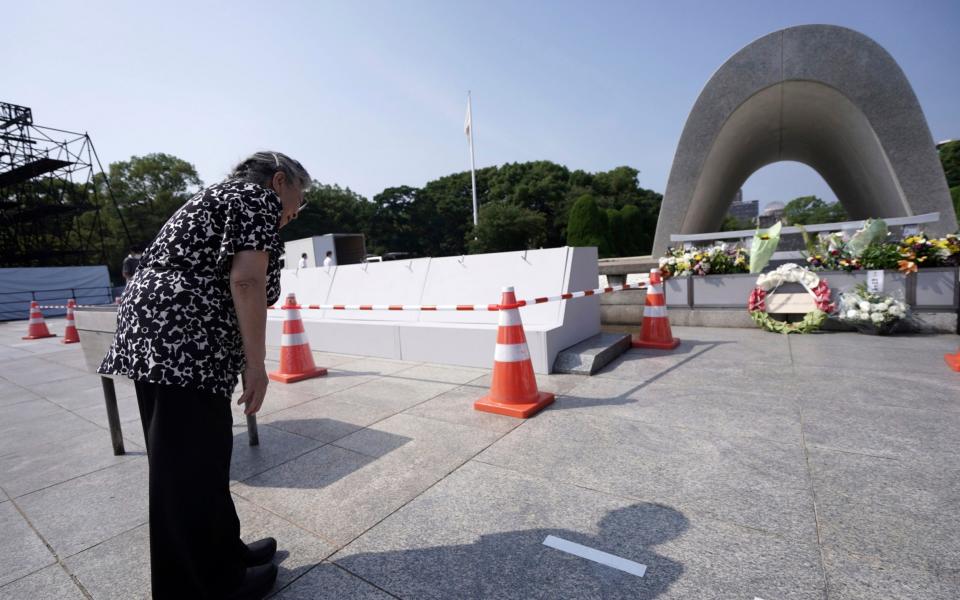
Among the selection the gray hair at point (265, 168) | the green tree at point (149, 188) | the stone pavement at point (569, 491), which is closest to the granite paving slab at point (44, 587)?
the stone pavement at point (569, 491)

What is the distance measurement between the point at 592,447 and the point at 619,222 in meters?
37.9

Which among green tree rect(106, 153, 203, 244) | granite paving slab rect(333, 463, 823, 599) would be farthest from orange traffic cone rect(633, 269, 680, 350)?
green tree rect(106, 153, 203, 244)

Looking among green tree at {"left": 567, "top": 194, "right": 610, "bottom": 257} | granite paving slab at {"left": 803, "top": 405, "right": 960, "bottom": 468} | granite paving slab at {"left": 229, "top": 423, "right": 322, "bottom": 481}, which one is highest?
green tree at {"left": 567, "top": 194, "right": 610, "bottom": 257}

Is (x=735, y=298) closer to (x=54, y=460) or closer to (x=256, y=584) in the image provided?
(x=256, y=584)

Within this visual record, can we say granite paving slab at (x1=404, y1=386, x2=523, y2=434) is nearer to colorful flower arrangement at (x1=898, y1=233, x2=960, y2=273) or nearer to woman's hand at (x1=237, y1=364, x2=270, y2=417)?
woman's hand at (x1=237, y1=364, x2=270, y2=417)

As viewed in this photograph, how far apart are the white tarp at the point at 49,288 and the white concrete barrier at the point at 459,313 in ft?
65.4

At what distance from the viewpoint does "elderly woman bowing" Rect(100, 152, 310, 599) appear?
1.62 m

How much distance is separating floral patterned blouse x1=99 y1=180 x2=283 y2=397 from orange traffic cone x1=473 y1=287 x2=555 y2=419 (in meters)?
2.44

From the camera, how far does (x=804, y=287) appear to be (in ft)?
22.1

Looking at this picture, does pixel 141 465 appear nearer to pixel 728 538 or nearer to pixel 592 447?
pixel 592 447

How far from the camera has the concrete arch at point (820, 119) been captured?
39.4 ft

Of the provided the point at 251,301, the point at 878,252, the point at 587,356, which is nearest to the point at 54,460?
the point at 251,301

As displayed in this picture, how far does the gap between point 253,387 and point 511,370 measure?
242 centimetres

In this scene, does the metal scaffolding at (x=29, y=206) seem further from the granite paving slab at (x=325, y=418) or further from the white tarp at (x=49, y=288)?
the granite paving slab at (x=325, y=418)
